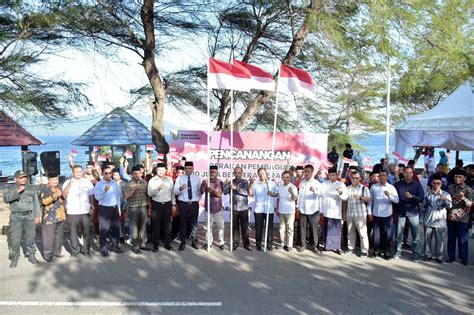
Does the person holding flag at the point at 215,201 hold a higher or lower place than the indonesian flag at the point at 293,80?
lower

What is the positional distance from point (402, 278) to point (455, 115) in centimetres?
529

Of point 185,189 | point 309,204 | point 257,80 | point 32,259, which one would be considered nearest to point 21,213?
point 32,259

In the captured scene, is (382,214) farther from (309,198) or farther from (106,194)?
(106,194)

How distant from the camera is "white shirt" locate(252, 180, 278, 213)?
30.1 feet

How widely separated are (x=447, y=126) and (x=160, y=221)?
7180 millimetres

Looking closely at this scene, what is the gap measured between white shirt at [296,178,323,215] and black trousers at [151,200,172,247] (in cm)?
269

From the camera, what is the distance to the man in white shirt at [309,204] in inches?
352

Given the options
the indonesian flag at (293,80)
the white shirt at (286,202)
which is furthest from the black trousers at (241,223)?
the indonesian flag at (293,80)

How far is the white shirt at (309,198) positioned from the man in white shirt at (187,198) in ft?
6.99

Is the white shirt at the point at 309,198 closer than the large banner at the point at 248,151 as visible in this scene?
Yes

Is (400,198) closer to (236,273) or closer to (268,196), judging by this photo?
(268,196)

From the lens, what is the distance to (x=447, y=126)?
10.8 metres

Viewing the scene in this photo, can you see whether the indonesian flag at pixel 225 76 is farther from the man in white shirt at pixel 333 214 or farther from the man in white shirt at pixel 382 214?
the man in white shirt at pixel 382 214

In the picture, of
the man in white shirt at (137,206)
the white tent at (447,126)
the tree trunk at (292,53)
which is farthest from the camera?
the tree trunk at (292,53)
